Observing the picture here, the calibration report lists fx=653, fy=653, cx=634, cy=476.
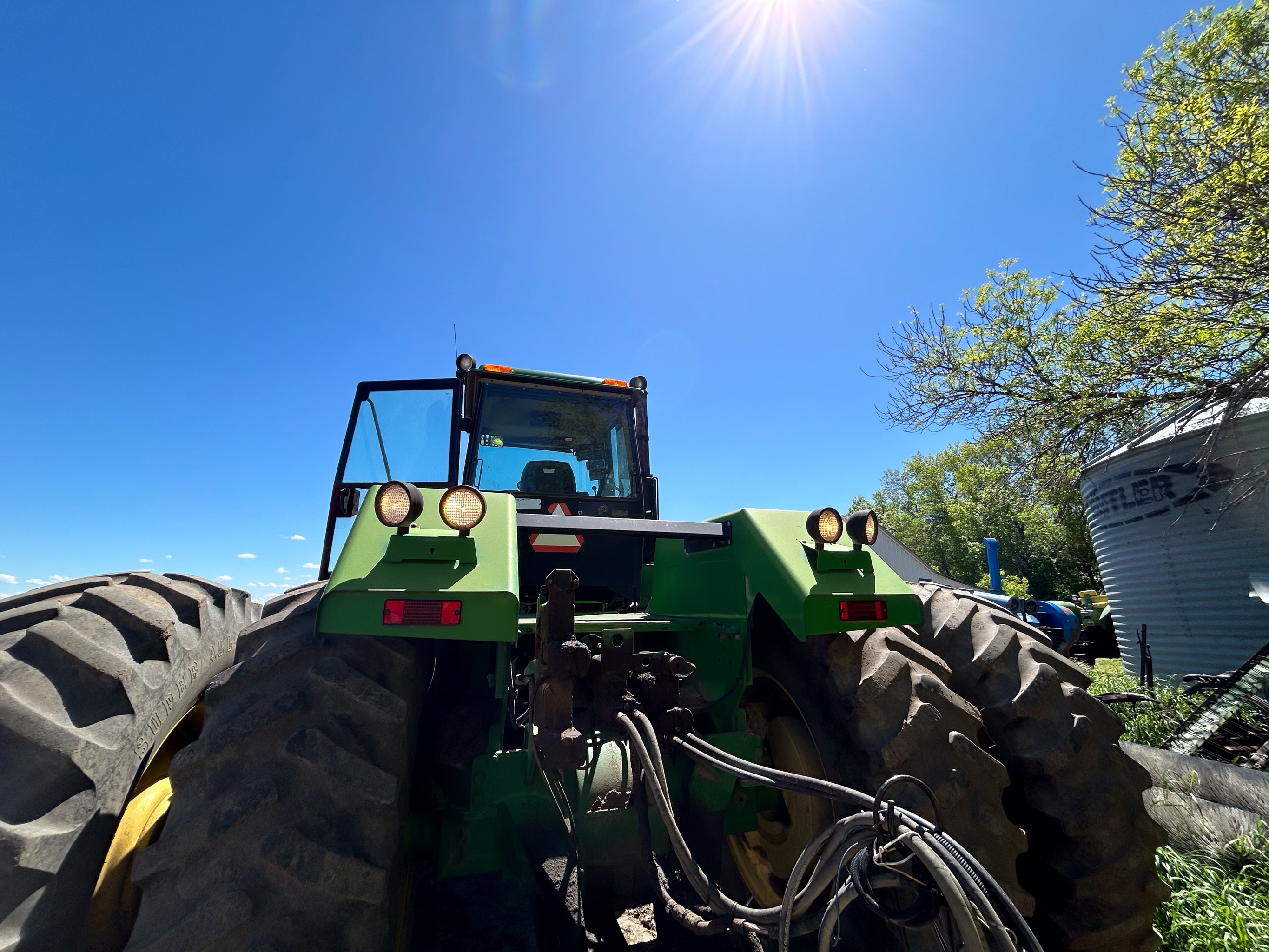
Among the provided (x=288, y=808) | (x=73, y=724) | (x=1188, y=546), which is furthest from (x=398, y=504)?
(x=1188, y=546)

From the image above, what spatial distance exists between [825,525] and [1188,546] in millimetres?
8145

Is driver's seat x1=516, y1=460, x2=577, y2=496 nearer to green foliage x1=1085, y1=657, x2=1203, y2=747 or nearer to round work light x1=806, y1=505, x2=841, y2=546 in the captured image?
round work light x1=806, y1=505, x2=841, y2=546

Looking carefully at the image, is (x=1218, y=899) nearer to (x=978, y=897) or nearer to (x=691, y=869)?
(x=691, y=869)

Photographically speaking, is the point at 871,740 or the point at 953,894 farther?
the point at 871,740

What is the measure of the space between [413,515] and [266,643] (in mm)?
534

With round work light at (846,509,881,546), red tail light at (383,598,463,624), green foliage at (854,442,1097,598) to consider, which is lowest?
red tail light at (383,598,463,624)

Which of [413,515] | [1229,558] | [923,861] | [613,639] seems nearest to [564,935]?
[613,639]

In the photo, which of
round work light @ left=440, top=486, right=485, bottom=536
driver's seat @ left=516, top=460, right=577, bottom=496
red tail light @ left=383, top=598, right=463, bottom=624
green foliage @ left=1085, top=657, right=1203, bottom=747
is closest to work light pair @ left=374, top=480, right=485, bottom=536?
round work light @ left=440, top=486, right=485, bottom=536

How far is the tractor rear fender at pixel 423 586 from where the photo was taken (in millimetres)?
1814

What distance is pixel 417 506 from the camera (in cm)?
196

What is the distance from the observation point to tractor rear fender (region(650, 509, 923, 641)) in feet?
6.99

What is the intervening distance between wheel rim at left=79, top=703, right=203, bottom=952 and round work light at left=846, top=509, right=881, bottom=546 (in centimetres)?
210

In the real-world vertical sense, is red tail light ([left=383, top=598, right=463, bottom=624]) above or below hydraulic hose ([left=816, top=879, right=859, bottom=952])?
above

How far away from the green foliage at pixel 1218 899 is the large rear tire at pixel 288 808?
2408 millimetres
